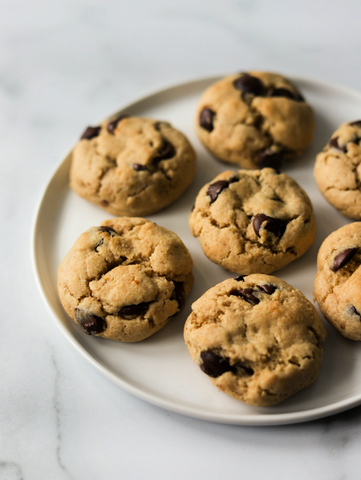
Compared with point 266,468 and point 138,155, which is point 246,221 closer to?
→ point 138,155

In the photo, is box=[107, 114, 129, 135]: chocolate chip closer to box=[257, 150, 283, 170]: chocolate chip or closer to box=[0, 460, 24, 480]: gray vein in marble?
box=[257, 150, 283, 170]: chocolate chip

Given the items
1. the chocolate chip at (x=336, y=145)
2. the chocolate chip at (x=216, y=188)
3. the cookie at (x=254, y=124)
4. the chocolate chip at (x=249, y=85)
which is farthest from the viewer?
the chocolate chip at (x=249, y=85)

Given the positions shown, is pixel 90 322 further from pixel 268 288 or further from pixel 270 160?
pixel 270 160

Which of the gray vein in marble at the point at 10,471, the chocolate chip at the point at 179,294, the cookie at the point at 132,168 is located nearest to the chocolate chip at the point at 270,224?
the chocolate chip at the point at 179,294

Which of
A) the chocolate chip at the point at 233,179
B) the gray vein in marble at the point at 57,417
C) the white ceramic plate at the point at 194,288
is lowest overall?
the gray vein in marble at the point at 57,417

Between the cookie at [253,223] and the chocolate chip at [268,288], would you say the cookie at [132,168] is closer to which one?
the cookie at [253,223]

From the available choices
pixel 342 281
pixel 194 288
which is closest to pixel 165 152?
pixel 194 288

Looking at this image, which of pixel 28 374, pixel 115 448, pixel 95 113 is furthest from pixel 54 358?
pixel 95 113
